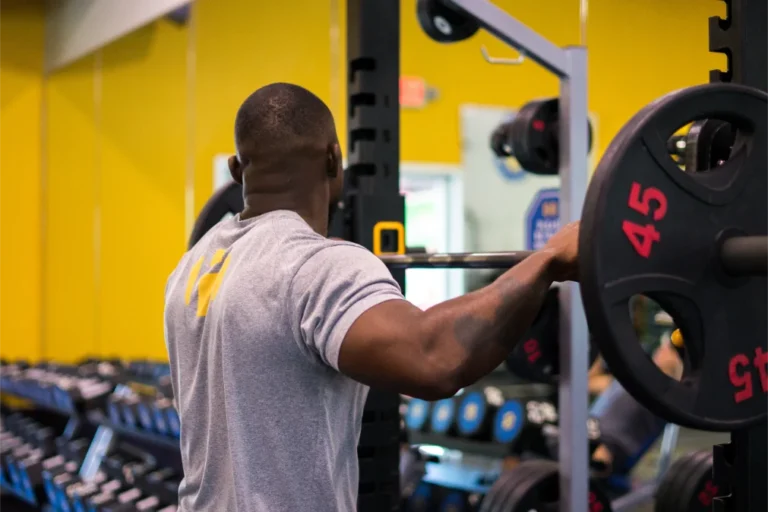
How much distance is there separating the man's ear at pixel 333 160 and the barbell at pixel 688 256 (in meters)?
0.39

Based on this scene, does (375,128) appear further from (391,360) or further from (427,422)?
(427,422)

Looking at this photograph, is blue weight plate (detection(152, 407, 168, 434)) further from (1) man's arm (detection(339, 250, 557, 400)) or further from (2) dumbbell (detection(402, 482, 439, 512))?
(1) man's arm (detection(339, 250, 557, 400))

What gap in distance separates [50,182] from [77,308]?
2.62 feet

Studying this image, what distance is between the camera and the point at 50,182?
5.58 meters

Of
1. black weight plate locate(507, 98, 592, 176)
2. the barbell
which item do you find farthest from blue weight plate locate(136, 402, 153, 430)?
the barbell

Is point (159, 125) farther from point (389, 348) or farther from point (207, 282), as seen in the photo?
point (389, 348)

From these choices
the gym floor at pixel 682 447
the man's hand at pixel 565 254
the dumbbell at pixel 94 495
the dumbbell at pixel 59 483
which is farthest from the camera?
the gym floor at pixel 682 447

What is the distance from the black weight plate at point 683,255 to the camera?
950 millimetres

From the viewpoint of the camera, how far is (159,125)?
204 inches

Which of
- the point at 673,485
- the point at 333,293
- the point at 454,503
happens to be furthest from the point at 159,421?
the point at 333,293

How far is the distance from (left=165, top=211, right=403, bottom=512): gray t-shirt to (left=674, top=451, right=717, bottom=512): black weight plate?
1012 millimetres

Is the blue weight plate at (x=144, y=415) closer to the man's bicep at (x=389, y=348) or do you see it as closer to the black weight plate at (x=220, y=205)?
the black weight plate at (x=220, y=205)

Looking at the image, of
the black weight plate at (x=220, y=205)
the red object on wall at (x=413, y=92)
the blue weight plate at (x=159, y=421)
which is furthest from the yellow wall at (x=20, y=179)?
the black weight plate at (x=220, y=205)

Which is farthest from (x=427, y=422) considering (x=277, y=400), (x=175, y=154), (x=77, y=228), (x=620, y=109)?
(x=277, y=400)
